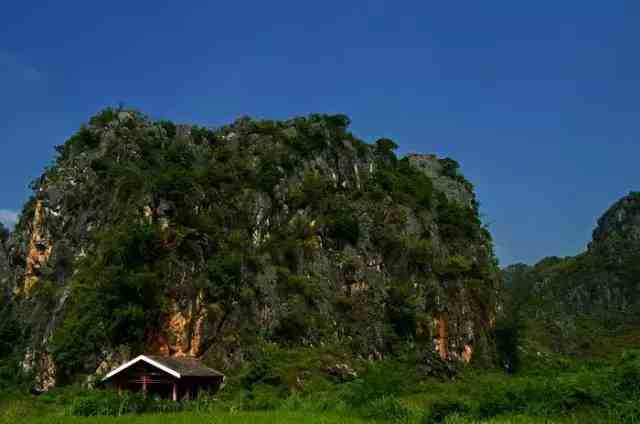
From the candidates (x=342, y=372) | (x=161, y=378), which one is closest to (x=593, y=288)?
(x=342, y=372)

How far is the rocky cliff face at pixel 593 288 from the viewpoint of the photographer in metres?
81.0

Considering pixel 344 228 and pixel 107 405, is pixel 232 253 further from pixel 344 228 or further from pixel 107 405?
pixel 107 405

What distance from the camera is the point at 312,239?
44062 mm

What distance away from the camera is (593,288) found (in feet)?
340

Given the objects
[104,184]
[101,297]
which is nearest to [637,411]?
[101,297]

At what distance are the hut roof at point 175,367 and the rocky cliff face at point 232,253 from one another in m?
2.85

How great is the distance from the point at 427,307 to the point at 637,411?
2838 cm

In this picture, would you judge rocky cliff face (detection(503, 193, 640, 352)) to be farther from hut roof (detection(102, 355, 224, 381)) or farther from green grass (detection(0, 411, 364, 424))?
green grass (detection(0, 411, 364, 424))

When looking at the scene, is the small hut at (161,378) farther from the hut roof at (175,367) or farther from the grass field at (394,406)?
the grass field at (394,406)

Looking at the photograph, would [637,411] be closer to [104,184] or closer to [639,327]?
[104,184]

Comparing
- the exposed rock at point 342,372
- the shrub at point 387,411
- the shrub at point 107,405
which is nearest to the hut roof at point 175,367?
the shrub at point 107,405

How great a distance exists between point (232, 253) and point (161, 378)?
37.1ft

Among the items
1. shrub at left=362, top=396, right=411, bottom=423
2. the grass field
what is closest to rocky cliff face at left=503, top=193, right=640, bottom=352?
the grass field

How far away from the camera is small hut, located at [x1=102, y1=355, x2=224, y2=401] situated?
2767 cm
